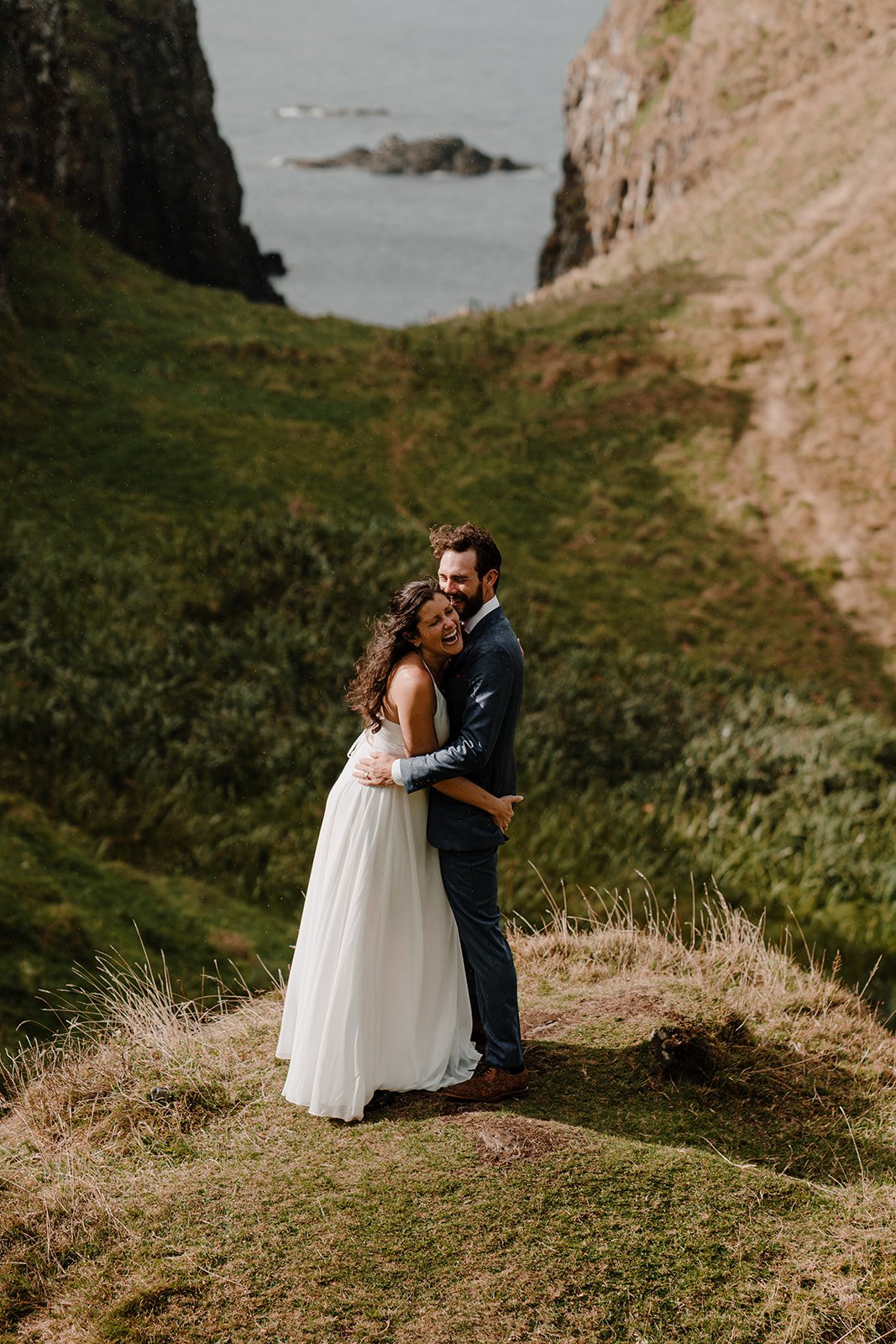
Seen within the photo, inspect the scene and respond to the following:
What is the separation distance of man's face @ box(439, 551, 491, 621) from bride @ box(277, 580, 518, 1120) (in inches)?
3.8

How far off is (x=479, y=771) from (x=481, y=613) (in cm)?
74

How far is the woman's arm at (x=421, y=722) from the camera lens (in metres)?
5.19

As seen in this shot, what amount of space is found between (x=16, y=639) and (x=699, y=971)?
30.9 feet

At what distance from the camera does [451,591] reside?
529cm

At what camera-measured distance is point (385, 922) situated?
216 inches

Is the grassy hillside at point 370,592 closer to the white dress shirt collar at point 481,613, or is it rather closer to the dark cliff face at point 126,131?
the dark cliff face at point 126,131

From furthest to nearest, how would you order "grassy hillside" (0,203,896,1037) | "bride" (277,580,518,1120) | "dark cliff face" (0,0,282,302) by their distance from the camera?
"dark cliff face" (0,0,282,302) < "grassy hillside" (0,203,896,1037) < "bride" (277,580,518,1120)

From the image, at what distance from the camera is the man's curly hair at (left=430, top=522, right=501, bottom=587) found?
5.21 meters

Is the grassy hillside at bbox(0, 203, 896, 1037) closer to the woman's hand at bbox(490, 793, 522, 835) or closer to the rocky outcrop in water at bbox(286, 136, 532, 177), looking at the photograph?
the woman's hand at bbox(490, 793, 522, 835)

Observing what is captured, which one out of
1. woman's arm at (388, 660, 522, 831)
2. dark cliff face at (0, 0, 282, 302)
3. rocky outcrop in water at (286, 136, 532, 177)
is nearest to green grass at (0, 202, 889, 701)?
dark cliff face at (0, 0, 282, 302)

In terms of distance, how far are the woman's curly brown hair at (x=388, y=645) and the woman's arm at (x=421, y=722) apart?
6cm

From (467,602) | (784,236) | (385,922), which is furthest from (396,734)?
(784,236)

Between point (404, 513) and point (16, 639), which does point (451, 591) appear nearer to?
point (16, 639)

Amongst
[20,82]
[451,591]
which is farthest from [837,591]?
[20,82]
